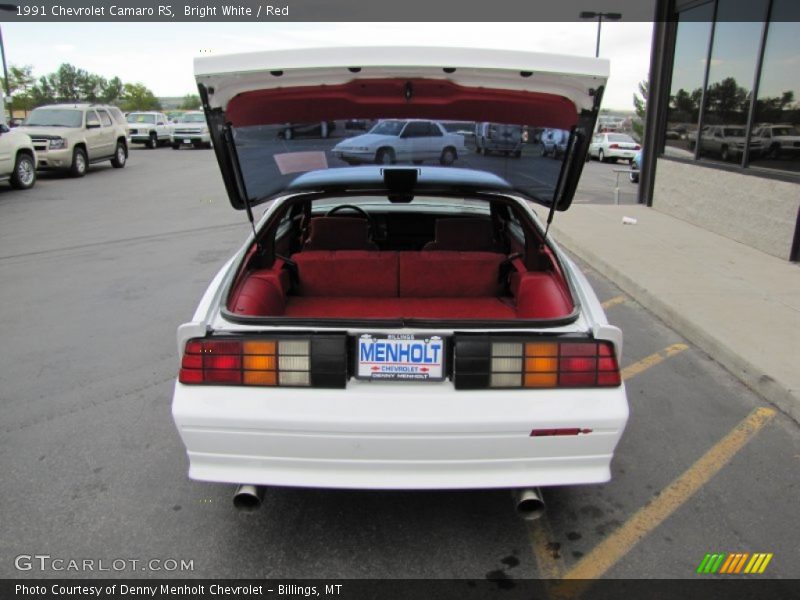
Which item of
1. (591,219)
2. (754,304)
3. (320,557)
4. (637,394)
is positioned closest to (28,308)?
(320,557)

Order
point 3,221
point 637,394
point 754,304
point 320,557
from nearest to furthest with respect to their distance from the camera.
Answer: point 320,557, point 637,394, point 754,304, point 3,221

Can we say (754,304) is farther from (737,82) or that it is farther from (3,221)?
(3,221)

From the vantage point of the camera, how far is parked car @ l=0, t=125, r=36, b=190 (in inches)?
516

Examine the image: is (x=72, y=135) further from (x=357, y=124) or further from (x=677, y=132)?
(x=357, y=124)

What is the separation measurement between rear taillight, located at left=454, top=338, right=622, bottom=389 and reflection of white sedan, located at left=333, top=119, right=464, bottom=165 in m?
1.54

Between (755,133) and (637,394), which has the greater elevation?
(755,133)

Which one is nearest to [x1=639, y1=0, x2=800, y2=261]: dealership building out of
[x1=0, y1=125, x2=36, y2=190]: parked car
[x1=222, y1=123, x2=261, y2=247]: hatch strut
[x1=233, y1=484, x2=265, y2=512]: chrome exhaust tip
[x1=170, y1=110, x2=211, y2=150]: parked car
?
[x1=222, y1=123, x2=261, y2=247]: hatch strut

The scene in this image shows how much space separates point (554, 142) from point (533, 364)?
133 centimetres

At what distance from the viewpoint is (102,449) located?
346 cm

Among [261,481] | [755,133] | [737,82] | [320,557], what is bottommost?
[320,557]

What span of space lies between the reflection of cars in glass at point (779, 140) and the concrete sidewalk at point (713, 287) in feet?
4.21

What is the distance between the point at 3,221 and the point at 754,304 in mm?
11128

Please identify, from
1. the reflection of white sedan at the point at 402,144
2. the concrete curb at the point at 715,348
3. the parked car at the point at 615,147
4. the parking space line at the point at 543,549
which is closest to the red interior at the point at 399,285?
the reflection of white sedan at the point at 402,144

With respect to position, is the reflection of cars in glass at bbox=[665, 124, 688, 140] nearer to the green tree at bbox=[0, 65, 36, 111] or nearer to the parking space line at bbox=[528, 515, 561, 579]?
the parking space line at bbox=[528, 515, 561, 579]
